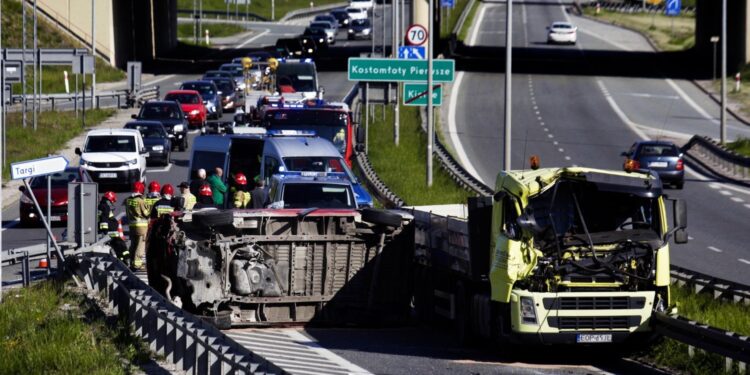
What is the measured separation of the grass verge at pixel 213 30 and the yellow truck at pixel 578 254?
338 feet

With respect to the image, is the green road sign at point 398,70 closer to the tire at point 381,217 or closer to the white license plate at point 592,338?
the tire at point 381,217

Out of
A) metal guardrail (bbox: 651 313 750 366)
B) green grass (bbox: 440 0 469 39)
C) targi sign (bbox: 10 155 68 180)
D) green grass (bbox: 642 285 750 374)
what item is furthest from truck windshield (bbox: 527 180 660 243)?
green grass (bbox: 440 0 469 39)

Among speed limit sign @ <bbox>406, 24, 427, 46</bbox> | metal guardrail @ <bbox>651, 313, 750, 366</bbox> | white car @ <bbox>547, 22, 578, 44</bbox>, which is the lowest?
metal guardrail @ <bbox>651, 313, 750, 366</bbox>

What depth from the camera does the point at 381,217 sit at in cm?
2023

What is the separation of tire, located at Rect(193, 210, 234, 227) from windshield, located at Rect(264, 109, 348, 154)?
17935mm

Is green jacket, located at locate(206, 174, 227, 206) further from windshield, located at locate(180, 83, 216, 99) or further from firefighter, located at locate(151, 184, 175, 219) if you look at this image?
windshield, located at locate(180, 83, 216, 99)

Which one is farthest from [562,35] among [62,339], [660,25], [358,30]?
[62,339]

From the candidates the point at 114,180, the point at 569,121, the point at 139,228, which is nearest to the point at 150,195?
the point at 139,228

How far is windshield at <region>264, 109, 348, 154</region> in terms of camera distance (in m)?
37.3

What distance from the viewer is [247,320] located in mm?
19828

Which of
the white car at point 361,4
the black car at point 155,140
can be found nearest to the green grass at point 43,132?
the black car at point 155,140

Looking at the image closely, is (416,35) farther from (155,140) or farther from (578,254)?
(578,254)

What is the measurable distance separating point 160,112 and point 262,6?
341 ft

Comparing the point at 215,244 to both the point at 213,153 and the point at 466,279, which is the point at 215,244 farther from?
the point at 213,153
